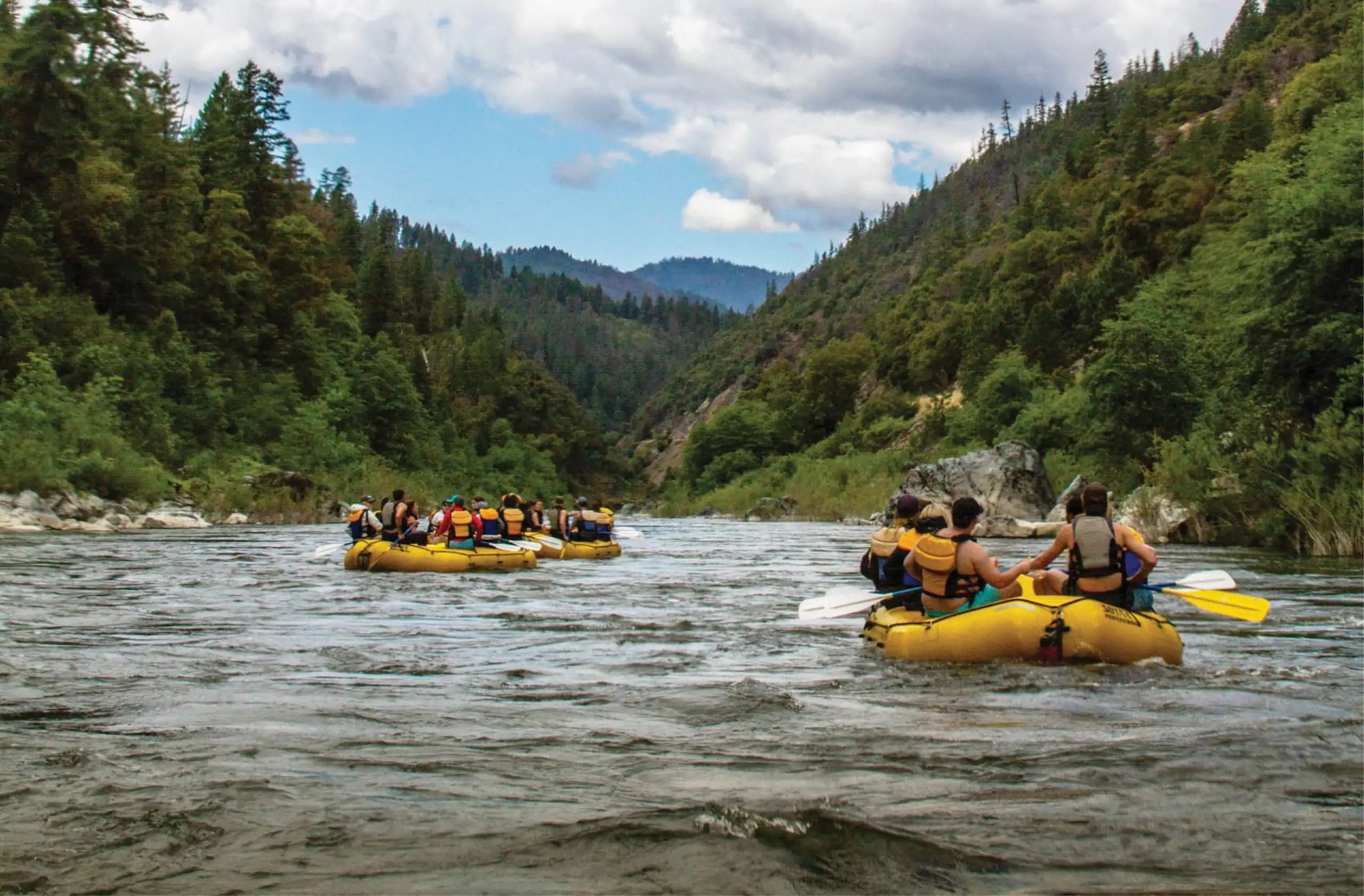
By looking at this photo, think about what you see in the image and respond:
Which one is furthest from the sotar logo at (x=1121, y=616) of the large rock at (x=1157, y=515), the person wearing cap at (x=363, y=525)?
the large rock at (x=1157, y=515)

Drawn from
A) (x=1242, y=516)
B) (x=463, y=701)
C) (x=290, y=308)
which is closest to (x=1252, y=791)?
(x=463, y=701)

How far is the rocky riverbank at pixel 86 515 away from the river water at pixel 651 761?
2153 centimetres

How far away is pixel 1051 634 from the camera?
411 inches

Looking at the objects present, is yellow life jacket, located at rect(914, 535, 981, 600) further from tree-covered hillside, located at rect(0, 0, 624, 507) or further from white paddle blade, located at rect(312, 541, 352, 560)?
tree-covered hillside, located at rect(0, 0, 624, 507)

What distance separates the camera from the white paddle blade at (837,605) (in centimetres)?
1293

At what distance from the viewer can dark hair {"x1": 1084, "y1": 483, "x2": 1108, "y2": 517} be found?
10930 millimetres

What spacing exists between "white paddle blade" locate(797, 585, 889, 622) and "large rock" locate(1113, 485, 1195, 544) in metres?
21.8

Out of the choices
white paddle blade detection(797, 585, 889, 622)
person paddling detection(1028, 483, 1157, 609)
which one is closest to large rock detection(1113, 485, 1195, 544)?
white paddle blade detection(797, 585, 889, 622)

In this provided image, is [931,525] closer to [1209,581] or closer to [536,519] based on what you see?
[1209,581]

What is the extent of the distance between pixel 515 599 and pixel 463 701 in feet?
28.4

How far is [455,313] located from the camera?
130500 mm

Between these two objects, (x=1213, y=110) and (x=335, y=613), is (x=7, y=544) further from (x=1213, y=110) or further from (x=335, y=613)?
(x=1213, y=110)

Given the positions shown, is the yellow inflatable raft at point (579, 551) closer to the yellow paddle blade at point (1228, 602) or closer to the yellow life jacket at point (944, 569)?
the yellow life jacket at point (944, 569)

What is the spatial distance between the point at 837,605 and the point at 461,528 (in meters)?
11.4
